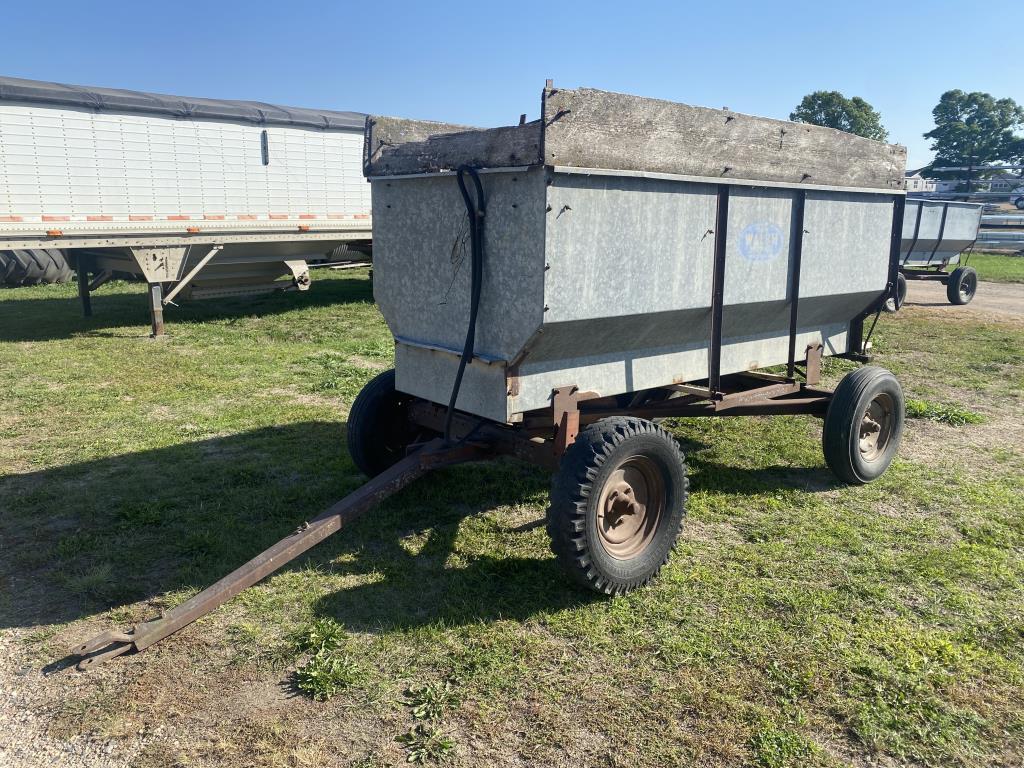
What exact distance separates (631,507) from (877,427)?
2.73m

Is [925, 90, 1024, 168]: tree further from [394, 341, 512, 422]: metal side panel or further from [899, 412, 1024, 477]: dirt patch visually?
[394, 341, 512, 422]: metal side panel

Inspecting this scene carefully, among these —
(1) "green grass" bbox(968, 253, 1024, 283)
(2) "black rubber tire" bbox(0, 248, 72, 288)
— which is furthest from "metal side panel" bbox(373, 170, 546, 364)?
(1) "green grass" bbox(968, 253, 1024, 283)

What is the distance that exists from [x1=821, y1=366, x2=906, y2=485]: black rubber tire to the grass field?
0.20 m

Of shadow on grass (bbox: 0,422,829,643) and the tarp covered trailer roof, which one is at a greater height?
the tarp covered trailer roof

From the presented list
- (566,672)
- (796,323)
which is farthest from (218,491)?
(796,323)

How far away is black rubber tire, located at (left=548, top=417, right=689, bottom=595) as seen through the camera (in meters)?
3.82

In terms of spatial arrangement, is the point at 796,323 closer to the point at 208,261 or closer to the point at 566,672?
the point at 566,672

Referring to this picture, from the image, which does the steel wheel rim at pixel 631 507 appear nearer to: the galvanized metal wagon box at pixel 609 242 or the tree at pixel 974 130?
the galvanized metal wagon box at pixel 609 242

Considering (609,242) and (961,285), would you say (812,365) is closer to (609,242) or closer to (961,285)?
(609,242)

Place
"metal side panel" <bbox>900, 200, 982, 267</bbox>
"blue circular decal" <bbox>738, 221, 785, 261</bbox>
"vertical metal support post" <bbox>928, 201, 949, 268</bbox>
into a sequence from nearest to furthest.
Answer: "blue circular decal" <bbox>738, 221, 785, 261</bbox> → "metal side panel" <bbox>900, 200, 982, 267</bbox> → "vertical metal support post" <bbox>928, 201, 949, 268</bbox>

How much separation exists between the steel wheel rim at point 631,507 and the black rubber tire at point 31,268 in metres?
16.9

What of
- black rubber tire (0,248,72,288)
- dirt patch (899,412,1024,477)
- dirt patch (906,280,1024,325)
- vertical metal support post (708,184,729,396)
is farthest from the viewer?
black rubber tire (0,248,72,288)

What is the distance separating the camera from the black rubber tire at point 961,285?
1591cm

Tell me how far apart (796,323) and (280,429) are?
450cm
